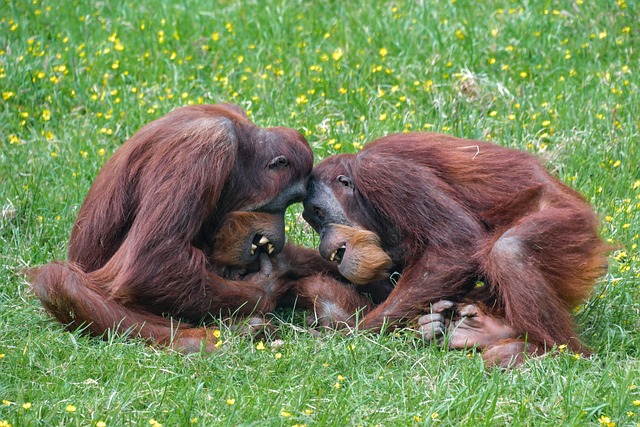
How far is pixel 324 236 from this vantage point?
17.0 ft

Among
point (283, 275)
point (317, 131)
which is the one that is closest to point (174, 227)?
point (283, 275)

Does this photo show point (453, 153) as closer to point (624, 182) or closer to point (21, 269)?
point (624, 182)

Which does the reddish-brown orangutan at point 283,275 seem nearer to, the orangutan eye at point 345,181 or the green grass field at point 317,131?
the green grass field at point 317,131

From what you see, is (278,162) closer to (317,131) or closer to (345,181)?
(345,181)

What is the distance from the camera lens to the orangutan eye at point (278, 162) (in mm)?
5113

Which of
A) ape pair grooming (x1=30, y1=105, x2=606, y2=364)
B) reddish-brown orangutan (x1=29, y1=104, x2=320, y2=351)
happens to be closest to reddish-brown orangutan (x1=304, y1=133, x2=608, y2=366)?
ape pair grooming (x1=30, y1=105, x2=606, y2=364)

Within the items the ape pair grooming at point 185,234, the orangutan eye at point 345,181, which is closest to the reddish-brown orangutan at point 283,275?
the ape pair grooming at point 185,234

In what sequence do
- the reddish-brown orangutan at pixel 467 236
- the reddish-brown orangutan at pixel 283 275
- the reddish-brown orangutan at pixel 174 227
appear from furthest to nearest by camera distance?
1. the reddish-brown orangutan at pixel 283 275
2. the reddish-brown orangutan at pixel 174 227
3. the reddish-brown orangutan at pixel 467 236

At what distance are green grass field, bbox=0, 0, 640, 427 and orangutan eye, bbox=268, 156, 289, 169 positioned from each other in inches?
30.1

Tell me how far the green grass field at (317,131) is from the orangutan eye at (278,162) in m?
A: 0.77

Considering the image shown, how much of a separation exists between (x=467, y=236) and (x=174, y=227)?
1.37 metres

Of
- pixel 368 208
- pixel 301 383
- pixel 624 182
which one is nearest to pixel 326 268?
pixel 368 208

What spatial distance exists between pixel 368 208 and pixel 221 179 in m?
0.80

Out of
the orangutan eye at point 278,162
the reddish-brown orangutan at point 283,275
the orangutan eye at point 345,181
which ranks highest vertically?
the orangutan eye at point 278,162
